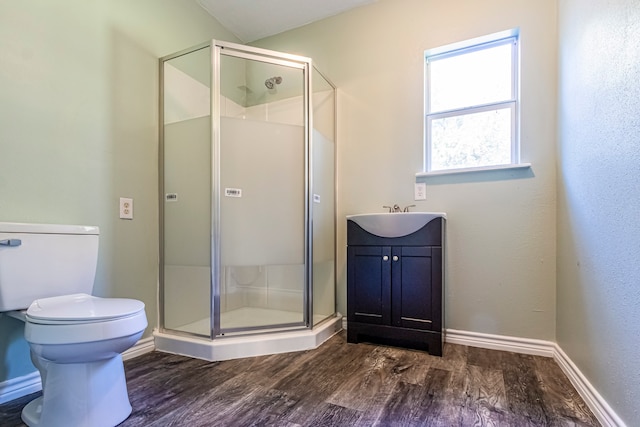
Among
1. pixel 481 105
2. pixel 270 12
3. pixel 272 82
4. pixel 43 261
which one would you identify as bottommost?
pixel 43 261

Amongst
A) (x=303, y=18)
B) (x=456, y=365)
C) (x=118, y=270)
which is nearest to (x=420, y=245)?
(x=456, y=365)

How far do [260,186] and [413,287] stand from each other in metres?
1.15

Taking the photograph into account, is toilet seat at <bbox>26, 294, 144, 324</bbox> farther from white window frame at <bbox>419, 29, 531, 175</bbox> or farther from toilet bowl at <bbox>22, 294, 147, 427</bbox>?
white window frame at <bbox>419, 29, 531, 175</bbox>

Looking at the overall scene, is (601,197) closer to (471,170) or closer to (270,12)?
(471,170)

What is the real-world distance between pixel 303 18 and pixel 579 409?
3020 mm

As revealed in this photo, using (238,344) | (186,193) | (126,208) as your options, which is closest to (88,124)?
(126,208)

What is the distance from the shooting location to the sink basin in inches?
75.8

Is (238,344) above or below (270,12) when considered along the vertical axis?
below

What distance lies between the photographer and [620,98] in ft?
3.78

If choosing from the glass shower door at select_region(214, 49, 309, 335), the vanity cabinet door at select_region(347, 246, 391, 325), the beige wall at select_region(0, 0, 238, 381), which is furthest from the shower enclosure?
the vanity cabinet door at select_region(347, 246, 391, 325)

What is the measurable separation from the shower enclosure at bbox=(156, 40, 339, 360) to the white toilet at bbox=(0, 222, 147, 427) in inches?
25.8

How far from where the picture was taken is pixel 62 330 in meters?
1.11

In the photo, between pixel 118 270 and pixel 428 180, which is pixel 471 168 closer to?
pixel 428 180

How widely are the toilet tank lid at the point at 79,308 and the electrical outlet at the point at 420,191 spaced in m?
1.78
